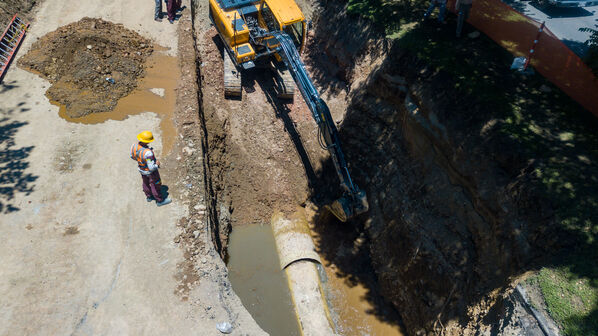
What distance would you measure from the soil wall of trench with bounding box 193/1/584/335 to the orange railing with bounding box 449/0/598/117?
197 centimetres

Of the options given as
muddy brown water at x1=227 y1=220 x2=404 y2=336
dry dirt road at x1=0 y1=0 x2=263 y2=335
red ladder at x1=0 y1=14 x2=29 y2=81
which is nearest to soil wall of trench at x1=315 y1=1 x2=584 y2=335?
muddy brown water at x1=227 y1=220 x2=404 y2=336

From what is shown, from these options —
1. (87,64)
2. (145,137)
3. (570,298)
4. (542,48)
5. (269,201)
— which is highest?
(542,48)

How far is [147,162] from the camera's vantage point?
8.34 metres

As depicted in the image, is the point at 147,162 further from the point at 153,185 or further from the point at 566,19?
the point at 566,19

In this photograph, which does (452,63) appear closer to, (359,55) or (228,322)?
(359,55)

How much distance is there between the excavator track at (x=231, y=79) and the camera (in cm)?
1330

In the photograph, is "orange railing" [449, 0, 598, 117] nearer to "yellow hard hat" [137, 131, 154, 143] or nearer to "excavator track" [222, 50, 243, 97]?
"excavator track" [222, 50, 243, 97]

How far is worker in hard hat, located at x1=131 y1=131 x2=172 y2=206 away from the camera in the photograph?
8320 millimetres

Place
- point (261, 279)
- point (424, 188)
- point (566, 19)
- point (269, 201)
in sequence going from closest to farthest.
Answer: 1. point (424, 188)
2. point (261, 279)
3. point (269, 201)
4. point (566, 19)

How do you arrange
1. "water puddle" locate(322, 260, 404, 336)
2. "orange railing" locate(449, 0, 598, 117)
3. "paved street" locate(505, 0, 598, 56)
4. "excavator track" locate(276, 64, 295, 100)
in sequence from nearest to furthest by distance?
1. "orange railing" locate(449, 0, 598, 117)
2. "water puddle" locate(322, 260, 404, 336)
3. "paved street" locate(505, 0, 598, 56)
4. "excavator track" locate(276, 64, 295, 100)

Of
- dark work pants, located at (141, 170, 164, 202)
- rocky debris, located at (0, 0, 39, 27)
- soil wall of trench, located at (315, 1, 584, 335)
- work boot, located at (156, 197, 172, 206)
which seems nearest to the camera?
soil wall of trench, located at (315, 1, 584, 335)

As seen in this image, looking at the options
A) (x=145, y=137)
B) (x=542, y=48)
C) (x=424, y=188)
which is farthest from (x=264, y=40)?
(x=542, y=48)

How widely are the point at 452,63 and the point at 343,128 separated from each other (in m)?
4.05

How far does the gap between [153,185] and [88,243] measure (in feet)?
5.89
